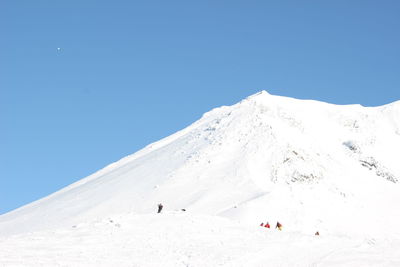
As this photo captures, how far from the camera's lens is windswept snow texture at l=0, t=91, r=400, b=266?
21000 millimetres

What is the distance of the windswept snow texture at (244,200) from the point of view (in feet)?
68.9

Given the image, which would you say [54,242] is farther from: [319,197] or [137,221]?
[319,197]

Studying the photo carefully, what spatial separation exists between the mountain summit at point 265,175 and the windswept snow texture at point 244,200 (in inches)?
6.6

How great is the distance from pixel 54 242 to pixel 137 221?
5374 mm

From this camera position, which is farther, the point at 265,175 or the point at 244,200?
the point at 265,175

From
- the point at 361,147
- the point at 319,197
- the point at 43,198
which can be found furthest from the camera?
the point at 43,198

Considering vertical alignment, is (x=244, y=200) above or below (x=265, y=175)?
below

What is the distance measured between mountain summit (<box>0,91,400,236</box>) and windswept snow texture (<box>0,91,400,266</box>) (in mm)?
169

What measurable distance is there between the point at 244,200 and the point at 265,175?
6.96 metres

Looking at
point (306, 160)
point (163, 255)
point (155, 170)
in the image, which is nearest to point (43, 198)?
point (155, 170)

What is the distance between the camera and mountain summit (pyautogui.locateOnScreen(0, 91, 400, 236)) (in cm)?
4659

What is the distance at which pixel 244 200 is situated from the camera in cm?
4650

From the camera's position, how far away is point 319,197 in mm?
50344

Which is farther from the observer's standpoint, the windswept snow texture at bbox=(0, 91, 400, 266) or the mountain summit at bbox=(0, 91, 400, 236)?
the mountain summit at bbox=(0, 91, 400, 236)
